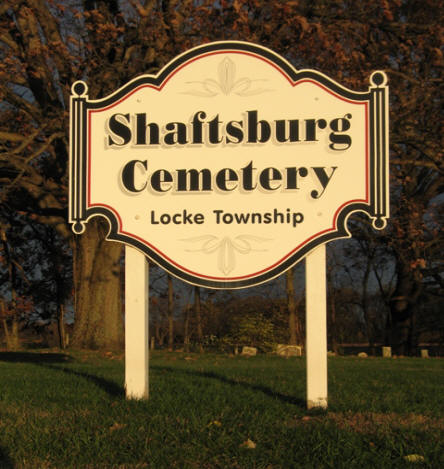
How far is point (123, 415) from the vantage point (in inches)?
240

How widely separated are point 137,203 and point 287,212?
1.63m

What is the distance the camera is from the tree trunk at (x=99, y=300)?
1778 cm

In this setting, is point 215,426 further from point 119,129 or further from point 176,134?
point 119,129

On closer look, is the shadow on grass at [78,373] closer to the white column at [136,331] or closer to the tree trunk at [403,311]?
the white column at [136,331]

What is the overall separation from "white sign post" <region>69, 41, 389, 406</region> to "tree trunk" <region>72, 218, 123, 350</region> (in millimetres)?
10898

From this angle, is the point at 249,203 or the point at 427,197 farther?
the point at 427,197

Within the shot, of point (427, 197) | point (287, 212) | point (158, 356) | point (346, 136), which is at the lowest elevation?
point (158, 356)

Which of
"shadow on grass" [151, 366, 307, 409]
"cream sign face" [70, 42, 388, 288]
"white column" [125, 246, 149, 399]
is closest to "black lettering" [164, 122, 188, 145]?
"cream sign face" [70, 42, 388, 288]

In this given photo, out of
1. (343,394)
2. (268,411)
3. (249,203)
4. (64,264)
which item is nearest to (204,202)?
(249,203)

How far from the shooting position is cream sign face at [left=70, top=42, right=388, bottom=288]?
700 centimetres

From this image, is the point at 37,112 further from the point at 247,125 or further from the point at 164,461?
the point at 164,461

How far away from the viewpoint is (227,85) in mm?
7266

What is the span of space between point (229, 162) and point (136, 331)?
6.76 feet

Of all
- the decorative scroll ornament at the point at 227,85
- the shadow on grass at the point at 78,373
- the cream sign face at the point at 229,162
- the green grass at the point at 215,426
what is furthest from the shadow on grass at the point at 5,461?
the decorative scroll ornament at the point at 227,85
